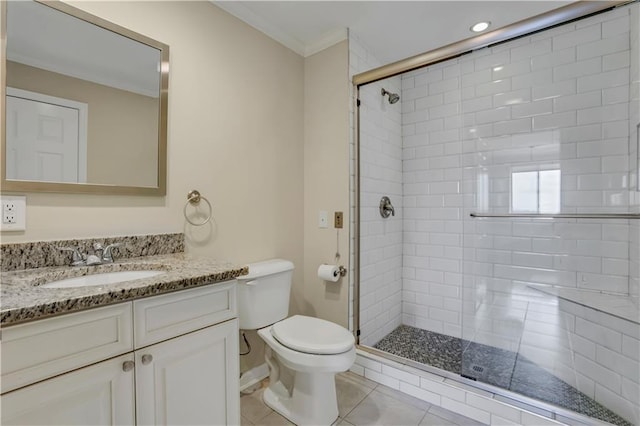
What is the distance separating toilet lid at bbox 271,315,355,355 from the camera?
1385 mm

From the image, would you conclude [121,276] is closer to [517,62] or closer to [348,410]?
[348,410]

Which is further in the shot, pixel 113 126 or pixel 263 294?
pixel 263 294

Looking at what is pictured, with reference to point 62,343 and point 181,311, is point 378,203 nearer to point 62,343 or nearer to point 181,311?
point 181,311

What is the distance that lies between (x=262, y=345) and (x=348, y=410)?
67 centimetres

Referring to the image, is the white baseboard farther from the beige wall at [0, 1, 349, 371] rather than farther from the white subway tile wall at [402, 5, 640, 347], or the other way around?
the white subway tile wall at [402, 5, 640, 347]

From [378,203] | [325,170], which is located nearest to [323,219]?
[325,170]

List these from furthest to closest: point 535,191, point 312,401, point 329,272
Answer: point 535,191 < point 329,272 < point 312,401

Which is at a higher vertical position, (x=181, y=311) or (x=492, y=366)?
(x=181, y=311)

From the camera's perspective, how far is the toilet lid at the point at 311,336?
4.54ft

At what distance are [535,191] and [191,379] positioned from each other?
7.76 feet

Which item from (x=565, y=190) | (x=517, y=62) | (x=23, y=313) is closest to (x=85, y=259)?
(x=23, y=313)

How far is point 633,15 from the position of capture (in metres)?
1.67

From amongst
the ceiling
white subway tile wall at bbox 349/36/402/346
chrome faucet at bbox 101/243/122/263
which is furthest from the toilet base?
the ceiling

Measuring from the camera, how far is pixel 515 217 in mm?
2156
